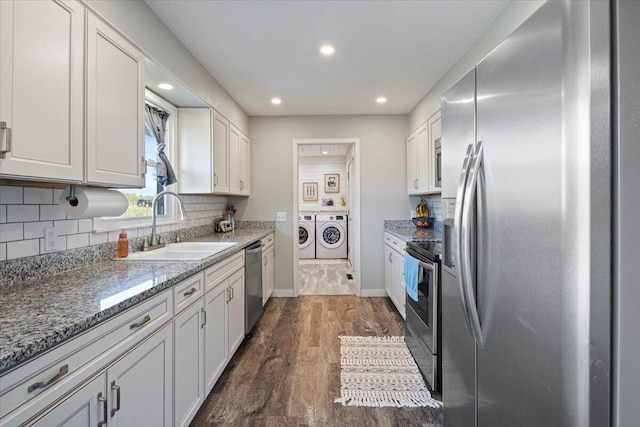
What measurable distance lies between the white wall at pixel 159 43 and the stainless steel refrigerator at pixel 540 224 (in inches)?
→ 68.2

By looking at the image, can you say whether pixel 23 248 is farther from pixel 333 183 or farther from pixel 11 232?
pixel 333 183

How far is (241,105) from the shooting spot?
372cm

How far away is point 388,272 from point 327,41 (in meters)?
2.71

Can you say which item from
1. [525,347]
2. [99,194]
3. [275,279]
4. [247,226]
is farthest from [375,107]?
[525,347]

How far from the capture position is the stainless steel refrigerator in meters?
0.63

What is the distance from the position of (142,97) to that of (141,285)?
1.09 metres

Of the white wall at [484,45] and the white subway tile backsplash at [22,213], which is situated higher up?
the white wall at [484,45]

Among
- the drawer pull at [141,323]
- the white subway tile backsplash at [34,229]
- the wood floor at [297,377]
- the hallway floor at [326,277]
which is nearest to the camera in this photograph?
the drawer pull at [141,323]

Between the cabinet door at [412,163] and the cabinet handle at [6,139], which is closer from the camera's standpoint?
the cabinet handle at [6,139]

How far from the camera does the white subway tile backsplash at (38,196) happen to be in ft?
4.47

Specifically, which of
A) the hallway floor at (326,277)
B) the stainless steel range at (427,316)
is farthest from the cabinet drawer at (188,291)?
the hallway floor at (326,277)

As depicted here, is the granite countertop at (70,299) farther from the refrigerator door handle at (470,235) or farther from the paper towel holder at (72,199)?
the refrigerator door handle at (470,235)

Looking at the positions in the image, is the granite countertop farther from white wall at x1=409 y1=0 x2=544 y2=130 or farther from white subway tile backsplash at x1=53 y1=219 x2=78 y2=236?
white wall at x1=409 y1=0 x2=544 y2=130

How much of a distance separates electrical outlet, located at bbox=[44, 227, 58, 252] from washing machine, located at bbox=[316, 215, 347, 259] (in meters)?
5.49
